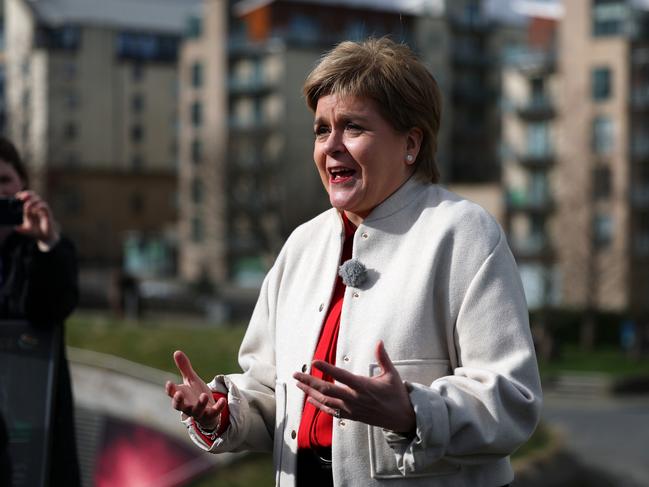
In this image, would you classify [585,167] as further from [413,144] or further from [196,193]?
[413,144]

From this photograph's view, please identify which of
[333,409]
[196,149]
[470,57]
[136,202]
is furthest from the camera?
[136,202]

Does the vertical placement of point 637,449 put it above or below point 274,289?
below

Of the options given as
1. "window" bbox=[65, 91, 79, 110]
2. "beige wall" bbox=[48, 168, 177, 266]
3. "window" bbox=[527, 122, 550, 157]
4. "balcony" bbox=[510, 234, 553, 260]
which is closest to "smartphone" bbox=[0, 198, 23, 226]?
"balcony" bbox=[510, 234, 553, 260]

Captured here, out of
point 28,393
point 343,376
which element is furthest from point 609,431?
point 343,376

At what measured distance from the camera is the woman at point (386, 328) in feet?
9.07

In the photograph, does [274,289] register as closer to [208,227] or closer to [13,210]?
[13,210]

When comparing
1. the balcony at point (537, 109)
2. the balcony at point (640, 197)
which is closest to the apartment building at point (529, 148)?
the balcony at point (537, 109)

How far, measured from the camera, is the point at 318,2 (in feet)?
204

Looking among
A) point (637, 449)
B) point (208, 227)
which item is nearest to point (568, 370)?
point (637, 449)

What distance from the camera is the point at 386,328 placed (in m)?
2.96

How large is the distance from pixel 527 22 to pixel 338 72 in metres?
63.8

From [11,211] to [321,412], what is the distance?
1678mm

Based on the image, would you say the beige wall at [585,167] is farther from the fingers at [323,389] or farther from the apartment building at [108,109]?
the fingers at [323,389]

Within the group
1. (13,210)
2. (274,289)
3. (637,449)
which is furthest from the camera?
(637,449)
